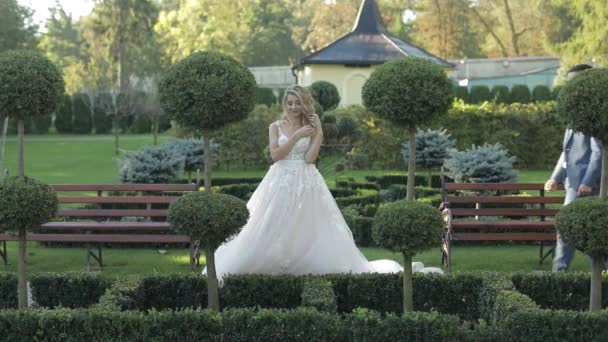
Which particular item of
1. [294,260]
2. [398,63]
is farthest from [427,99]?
[294,260]

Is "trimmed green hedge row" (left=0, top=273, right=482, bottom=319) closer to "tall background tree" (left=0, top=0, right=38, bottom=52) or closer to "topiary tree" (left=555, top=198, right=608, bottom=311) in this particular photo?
"topiary tree" (left=555, top=198, right=608, bottom=311)

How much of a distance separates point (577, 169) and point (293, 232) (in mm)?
2973

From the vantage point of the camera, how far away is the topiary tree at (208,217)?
570cm

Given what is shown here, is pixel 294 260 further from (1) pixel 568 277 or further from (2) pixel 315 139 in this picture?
(1) pixel 568 277

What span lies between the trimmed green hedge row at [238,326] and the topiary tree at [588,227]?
1057 mm

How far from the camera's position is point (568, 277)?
6.46 meters

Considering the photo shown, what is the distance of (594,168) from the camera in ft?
25.0

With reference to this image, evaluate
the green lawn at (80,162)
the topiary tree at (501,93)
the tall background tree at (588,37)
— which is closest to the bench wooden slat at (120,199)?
the green lawn at (80,162)

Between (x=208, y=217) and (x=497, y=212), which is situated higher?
(x=208, y=217)

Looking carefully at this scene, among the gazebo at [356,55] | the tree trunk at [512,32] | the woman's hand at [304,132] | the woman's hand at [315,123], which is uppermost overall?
the tree trunk at [512,32]

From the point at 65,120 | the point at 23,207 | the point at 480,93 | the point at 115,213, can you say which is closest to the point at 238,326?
the point at 23,207

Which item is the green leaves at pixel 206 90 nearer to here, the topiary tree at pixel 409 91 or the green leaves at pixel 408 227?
the topiary tree at pixel 409 91

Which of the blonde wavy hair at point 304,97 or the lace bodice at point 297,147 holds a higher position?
the blonde wavy hair at point 304,97

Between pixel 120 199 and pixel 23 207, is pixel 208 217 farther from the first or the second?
pixel 120 199
